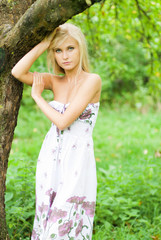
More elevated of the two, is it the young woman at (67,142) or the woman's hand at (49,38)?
the woman's hand at (49,38)

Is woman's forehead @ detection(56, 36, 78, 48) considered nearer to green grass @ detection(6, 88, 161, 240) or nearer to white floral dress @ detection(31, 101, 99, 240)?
white floral dress @ detection(31, 101, 99, 240)

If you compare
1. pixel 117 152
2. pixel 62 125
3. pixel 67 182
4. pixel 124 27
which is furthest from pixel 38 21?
pixel 117 152

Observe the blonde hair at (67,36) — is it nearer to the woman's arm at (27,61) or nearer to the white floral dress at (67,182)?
the woman's arm at (27,61)

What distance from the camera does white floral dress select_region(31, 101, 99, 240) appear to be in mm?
2006

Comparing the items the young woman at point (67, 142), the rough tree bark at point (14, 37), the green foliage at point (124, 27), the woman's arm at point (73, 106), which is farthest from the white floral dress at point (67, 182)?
the green foliage at point (124, 27)

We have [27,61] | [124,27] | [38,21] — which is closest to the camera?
[38,21]

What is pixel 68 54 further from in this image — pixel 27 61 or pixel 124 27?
pixel 124 27

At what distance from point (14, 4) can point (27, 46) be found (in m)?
0.33

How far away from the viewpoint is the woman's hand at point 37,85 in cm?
207

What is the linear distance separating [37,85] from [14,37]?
0.37 meters

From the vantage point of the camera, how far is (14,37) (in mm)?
1879

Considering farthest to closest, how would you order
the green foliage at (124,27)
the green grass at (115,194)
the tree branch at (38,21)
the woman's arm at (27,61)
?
the green foliage at (124,27)
the green grass at (115,194)
the woman's arm at (27,61)
the tree branch at (38,21)

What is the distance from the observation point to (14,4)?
202cm

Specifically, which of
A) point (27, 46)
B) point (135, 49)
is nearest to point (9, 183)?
point (27, 46)
